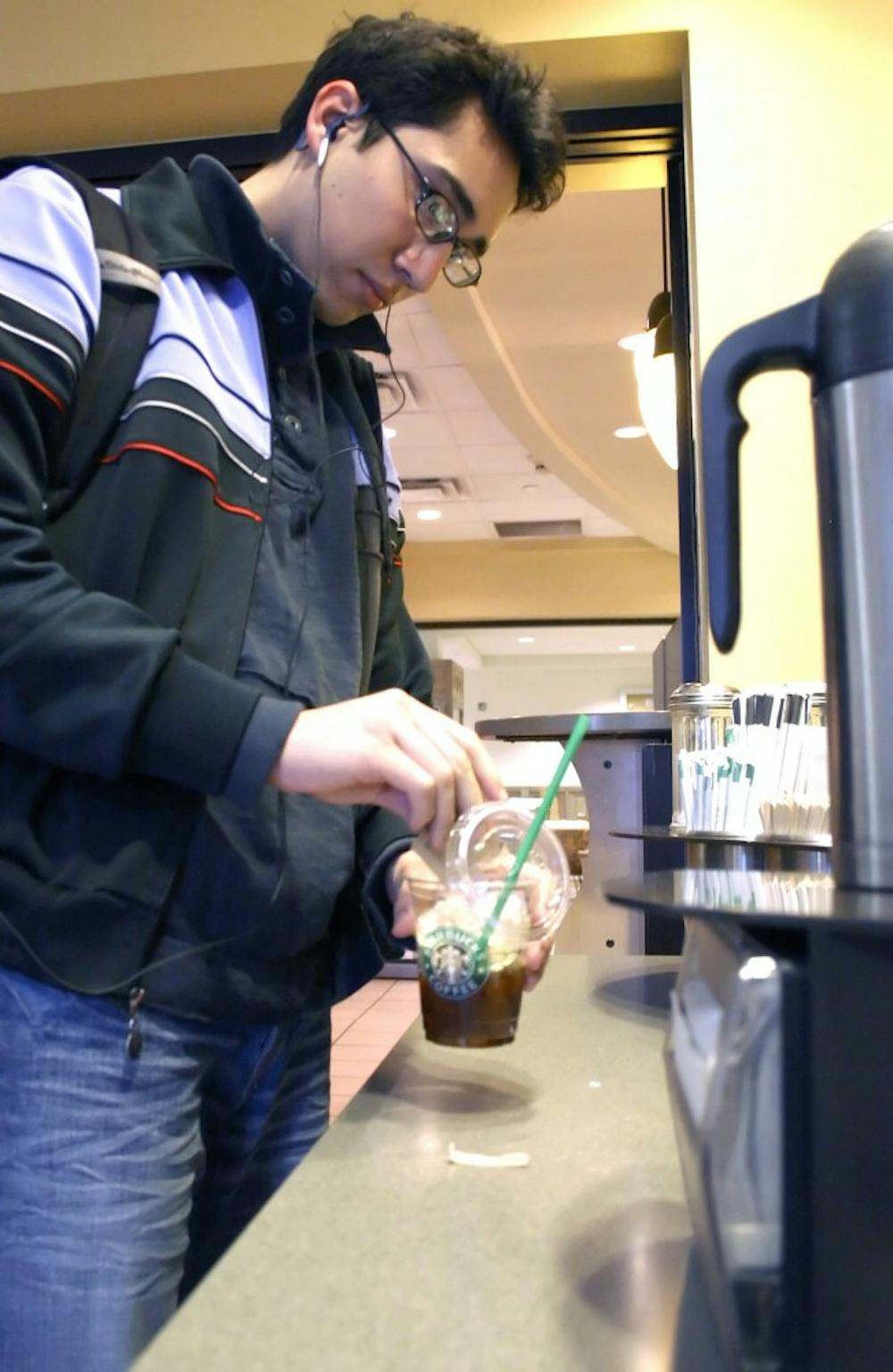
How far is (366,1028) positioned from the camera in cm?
474

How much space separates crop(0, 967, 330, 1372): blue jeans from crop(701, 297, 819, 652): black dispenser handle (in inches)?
19.1

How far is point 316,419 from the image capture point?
3.30 feet

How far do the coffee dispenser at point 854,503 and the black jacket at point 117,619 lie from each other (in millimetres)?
361

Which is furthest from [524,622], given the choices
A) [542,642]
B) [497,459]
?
[542,642]

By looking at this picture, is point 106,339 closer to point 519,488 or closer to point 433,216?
point 433,216

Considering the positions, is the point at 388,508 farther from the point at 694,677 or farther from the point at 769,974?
the point at 694,677

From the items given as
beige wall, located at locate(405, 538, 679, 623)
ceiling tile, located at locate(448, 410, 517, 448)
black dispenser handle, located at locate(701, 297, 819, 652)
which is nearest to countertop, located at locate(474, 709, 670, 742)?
black dispenser handle, located at locate(701, 297, 819, 652)

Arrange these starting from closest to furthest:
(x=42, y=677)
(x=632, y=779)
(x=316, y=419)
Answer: (x=42, y=677)
(x=316, y=419)
(x=632, y=779)

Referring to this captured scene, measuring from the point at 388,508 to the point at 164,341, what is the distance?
0.32 metres

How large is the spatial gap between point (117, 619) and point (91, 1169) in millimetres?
356

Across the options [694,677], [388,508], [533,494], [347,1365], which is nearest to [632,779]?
[694,677]

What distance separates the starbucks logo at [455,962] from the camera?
0.72 m

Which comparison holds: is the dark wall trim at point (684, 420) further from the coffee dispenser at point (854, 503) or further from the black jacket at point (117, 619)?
the coffee dispenser at point (854, 503)

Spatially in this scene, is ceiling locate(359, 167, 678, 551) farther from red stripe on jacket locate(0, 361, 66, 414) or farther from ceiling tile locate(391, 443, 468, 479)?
red stripe on jacket locate(0, 361, 66, 414)
